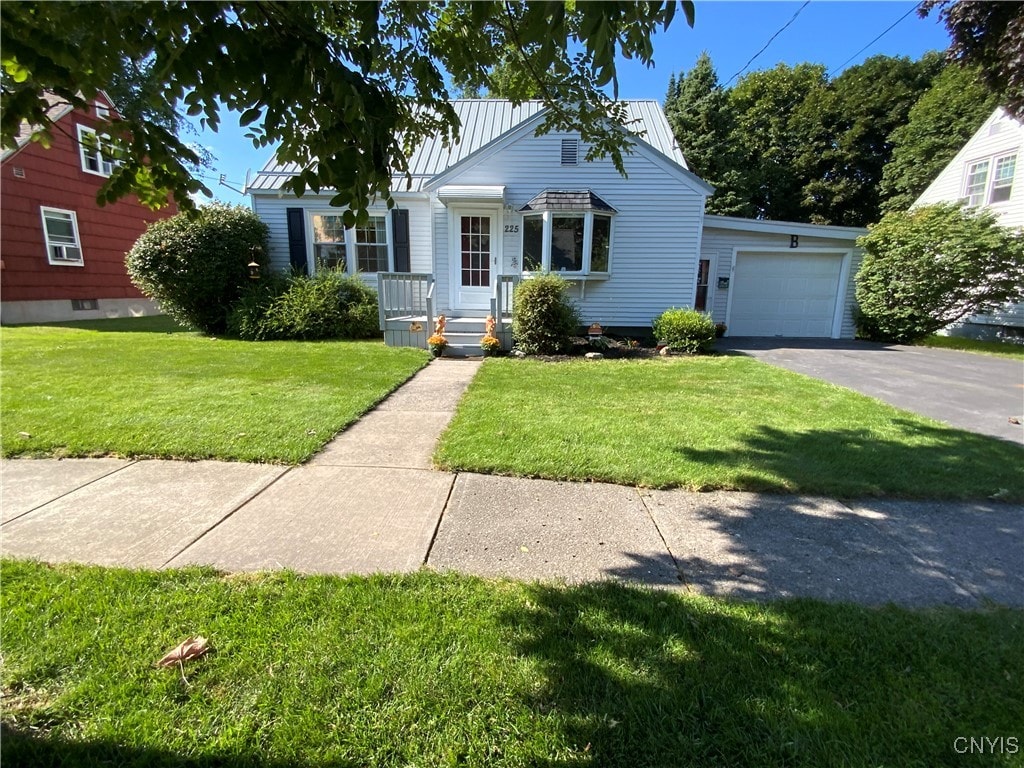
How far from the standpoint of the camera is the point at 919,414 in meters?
5.58

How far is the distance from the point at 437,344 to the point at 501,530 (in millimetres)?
6739

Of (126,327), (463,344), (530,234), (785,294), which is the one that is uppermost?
(530,234)

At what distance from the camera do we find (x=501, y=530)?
2881mm

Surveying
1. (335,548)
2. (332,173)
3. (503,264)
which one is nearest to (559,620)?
(335,548)

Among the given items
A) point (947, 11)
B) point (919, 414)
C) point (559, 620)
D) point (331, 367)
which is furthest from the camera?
point (947, 11)

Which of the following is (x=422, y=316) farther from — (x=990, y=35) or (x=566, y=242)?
(x=990, y=35)

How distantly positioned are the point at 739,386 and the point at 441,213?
7.85 meters

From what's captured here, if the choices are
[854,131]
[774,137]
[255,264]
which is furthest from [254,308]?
[854,131]

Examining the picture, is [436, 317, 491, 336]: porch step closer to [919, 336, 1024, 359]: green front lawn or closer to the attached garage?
the attached garage

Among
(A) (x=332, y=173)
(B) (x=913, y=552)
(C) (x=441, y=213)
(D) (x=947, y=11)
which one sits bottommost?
(B) (x=913, y=552)

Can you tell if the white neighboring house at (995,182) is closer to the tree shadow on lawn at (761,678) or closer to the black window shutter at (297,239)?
the tree shadow on lawn at (761,678)

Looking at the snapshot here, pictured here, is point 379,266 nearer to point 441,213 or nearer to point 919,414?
point 441,213

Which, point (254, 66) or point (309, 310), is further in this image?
point (309, 310)

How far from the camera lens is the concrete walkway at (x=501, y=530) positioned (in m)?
2.46
